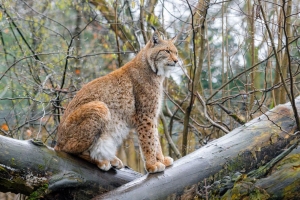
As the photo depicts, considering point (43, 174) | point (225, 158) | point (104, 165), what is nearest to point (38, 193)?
point (43, 174)

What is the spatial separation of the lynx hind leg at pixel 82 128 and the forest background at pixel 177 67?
3.98ft

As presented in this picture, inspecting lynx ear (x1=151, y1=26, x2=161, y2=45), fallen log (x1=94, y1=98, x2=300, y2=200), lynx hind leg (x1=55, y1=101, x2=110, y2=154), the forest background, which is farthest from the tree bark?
lynx ear (x1=151, y1=26, x2=161, y2=45)

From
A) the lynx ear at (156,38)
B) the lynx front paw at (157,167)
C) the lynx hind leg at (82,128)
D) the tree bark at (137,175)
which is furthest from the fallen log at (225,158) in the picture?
the lynx ear at (156,38)

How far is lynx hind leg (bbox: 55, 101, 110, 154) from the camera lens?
188 inches

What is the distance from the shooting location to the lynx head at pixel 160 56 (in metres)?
5.90

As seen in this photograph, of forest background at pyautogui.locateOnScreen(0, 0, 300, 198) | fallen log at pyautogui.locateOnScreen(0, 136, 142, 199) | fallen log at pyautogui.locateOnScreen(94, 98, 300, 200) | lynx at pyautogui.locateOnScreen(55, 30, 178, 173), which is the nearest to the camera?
fallen log at pyautogui.locateOnScreen(0, 136, 142, 199)

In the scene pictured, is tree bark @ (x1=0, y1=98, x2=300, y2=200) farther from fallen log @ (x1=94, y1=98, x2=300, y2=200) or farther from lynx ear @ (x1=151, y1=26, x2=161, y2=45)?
lynx ear @ (x1=151, y1=26, x2=161, y2=45)

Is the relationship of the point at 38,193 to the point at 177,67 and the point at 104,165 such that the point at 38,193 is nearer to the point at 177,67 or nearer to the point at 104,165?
the point at 104,165

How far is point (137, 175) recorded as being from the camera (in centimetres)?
493

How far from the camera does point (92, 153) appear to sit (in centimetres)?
485

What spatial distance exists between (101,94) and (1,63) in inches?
179

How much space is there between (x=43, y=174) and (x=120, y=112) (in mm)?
1553

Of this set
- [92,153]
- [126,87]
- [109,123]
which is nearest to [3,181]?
[92,153]

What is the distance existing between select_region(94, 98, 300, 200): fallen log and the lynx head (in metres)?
1.56
